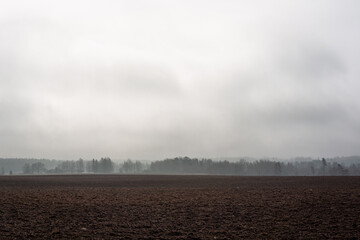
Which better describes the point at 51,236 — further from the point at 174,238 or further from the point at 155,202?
the point at 155,202

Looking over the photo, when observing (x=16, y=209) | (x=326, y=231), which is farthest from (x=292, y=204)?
(x=16, y=209)

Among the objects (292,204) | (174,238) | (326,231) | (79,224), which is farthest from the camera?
(292,204)

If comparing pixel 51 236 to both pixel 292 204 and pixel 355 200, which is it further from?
pixel 355 200

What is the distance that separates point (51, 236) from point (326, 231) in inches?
653

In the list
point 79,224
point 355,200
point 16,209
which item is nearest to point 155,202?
point 79,224

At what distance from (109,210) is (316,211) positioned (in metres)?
16.9

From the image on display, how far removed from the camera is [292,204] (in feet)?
89.6

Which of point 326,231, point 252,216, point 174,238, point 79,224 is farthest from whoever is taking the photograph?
point 252,216

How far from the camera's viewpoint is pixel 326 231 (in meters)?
18.6

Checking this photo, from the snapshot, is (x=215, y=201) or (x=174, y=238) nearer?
(x=174, y=238)

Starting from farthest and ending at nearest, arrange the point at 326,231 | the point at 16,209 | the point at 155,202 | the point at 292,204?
the point at 155,202 < the point at 292,204 < the point at 16,209 < the point at 326,231

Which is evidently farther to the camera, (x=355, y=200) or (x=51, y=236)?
(x=355, y=200)

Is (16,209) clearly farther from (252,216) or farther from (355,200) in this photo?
(355,200)

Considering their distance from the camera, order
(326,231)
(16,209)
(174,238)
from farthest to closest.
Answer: (16,209)
(326,231)
(174,238)
